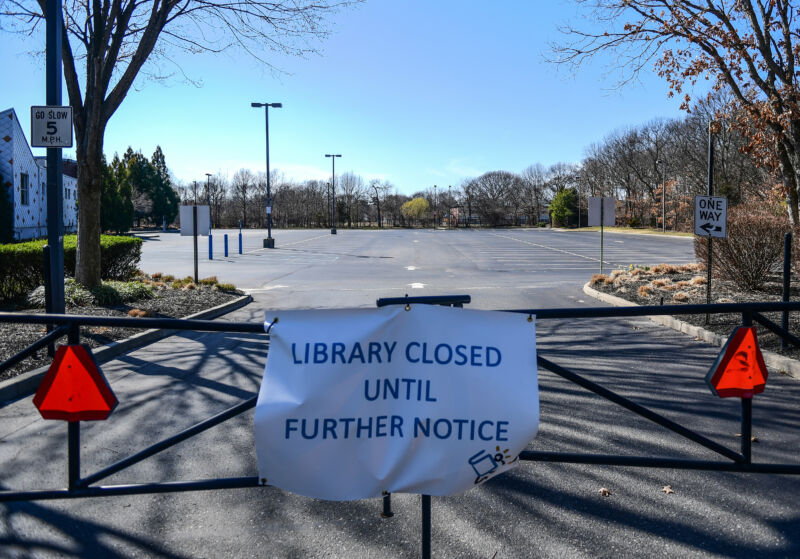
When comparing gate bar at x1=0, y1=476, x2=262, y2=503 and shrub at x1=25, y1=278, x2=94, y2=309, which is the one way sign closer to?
gate bar at x1=0, y1=476, x2=262, y2=503

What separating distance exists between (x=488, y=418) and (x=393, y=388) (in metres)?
0.46

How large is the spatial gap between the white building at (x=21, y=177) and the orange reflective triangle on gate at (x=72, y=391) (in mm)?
30608

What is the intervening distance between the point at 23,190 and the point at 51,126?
93.9ft

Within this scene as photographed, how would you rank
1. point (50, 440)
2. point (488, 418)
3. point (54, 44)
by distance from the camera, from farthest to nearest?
point (54, 44), point (50, 440), point (488, 418)

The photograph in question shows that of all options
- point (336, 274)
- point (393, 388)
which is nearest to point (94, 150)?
point (336, 274)

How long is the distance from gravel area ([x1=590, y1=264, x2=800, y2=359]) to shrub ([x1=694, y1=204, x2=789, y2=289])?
1.07 feet

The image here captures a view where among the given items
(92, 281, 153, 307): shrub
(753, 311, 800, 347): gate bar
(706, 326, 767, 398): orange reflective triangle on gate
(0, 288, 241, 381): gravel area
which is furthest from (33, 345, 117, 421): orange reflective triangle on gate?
(92, 281, 153, 307): shrub

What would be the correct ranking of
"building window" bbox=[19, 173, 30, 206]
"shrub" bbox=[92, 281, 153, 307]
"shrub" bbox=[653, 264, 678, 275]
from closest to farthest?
→ 1. "shrub" bbox=[92, 281, 153, 307]
2. "shrub" bbox=[653, 264, 678, 275]
3. "building window" bbox=[19, 173, 30, 206]

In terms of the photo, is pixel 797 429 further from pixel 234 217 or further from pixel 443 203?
pixel 443 203

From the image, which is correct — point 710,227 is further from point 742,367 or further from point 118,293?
point 118,293

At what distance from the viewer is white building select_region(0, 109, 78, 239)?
30562 millimetres

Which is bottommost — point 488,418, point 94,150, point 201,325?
point 488,418

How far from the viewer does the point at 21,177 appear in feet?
106

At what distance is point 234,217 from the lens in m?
97.9
